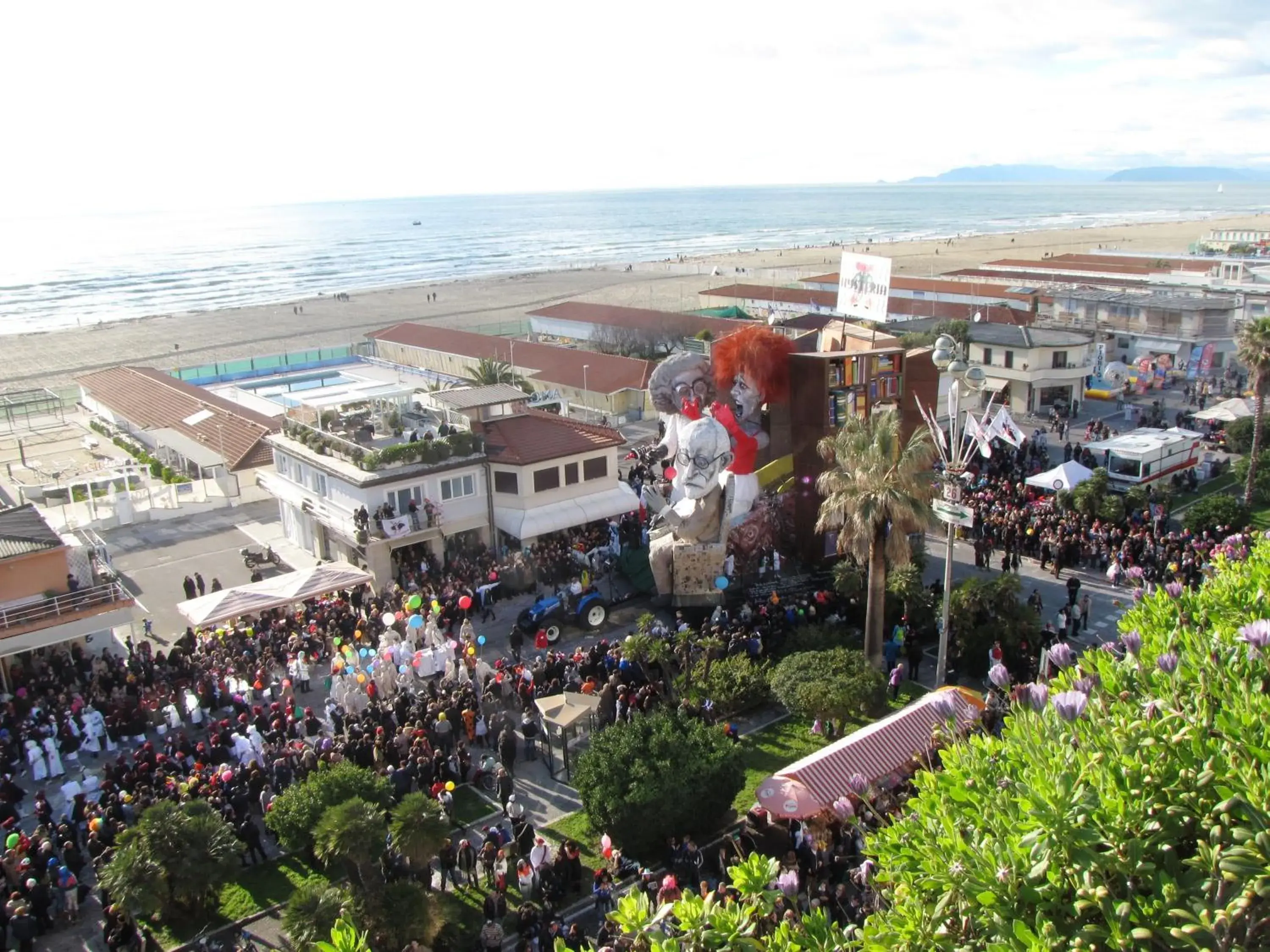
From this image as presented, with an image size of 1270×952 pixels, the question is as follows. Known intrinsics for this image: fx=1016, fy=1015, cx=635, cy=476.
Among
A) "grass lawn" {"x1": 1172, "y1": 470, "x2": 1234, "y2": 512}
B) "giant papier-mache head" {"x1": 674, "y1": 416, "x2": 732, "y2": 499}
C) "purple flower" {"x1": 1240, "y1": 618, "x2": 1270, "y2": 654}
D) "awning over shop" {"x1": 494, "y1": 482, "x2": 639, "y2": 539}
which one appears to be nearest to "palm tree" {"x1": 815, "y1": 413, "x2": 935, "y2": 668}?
"giant papier-mache head" {"x1": 674, "y1": 416, "x2": 732, "y2": 499}

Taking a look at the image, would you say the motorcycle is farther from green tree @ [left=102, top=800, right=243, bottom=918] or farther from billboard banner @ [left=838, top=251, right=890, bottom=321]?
billboard banner @ [left=838, top=251, right=890, bottom=321]

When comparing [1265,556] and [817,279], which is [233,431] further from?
[817,279]

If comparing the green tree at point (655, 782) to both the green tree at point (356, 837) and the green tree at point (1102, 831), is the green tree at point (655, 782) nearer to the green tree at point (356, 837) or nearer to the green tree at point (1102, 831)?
the green tree at point (356, 837)

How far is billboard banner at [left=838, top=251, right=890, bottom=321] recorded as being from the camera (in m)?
28.5

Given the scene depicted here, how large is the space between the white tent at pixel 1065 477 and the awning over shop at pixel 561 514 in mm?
13762

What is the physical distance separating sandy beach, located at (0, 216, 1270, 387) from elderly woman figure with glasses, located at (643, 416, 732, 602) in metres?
56.7

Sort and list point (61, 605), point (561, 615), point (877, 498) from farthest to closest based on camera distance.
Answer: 1. point (561, 615)
2. point (61, 605)
3. point (877, 498)

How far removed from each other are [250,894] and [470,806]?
3.92 m

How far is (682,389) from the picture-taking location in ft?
87.4

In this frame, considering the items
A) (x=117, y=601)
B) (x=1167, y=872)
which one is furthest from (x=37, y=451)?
(x=1167, y=872)

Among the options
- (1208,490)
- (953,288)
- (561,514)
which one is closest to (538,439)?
(561,514)

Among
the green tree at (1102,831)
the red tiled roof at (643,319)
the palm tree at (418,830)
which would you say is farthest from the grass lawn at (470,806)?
the red tiled roof at (643,319)

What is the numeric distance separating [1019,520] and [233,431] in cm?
3215

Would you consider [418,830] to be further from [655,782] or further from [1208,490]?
[1208,490]
